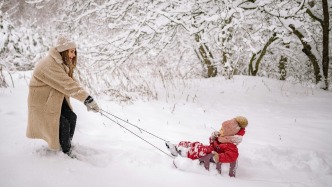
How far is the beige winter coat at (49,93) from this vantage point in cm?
293

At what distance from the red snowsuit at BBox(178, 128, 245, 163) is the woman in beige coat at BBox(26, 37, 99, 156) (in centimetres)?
122

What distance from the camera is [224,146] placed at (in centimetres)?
315

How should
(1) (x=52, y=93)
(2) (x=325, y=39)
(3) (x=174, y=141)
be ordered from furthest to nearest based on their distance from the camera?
(2) (x=325, y=39), (3) (x=174, y=141), (1) (x=52, y=93)

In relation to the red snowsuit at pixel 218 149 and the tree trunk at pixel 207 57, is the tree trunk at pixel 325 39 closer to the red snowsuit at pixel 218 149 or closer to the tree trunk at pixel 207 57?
the tree trunk at pixel 207 57

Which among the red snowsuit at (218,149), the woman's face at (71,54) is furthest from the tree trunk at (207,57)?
the woman's face at (71,54)

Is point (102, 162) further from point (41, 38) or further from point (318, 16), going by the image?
point (41, 38)

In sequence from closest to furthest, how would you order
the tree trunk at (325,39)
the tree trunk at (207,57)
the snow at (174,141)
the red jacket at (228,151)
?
the snow at (174,141)
the red jacket at (228,151)
the tree trunk at (325,39)
the tree trunk at (207,57)

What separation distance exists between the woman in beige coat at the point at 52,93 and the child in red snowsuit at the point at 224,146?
120 cm

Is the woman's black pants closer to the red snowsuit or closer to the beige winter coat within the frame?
the beige winter coat

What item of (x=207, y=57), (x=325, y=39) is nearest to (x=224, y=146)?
(x=325, y=39)

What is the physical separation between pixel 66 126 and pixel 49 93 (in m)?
0.41

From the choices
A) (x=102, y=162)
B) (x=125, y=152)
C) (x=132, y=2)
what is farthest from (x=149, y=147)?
(x=132, y=2)

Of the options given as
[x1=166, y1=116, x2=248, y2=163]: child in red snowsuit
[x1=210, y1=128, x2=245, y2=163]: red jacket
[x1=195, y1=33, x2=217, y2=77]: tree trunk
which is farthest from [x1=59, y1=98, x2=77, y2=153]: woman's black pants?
[x1=195, y1=33, x2=217, y2=77]: tree trunk

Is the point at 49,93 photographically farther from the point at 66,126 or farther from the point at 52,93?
the point at 66,126
